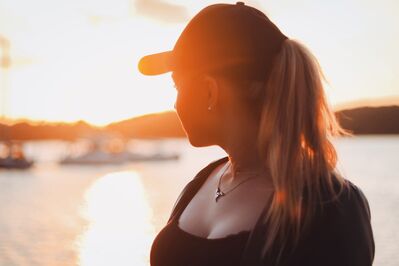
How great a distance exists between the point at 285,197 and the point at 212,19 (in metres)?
0.52

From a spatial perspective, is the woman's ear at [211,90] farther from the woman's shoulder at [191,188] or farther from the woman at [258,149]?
the woman's shoulder at [191,188]

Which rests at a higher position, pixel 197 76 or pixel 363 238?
pixel 197 76

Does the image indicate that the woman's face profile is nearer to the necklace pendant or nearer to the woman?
the woman

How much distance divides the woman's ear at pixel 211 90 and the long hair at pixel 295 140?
15cm

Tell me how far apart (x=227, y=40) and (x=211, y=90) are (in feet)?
0.48

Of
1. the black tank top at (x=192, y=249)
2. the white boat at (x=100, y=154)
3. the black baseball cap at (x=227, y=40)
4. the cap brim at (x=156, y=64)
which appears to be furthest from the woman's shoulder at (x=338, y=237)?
the white boat at (x=100, y=154)

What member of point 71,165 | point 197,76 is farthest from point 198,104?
point 71,165

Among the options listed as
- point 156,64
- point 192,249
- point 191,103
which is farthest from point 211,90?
point 192,249

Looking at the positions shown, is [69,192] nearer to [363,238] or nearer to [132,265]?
[132,265]

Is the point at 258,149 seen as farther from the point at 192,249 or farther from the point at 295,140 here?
the point at 192,249

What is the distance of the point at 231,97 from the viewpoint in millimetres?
1714

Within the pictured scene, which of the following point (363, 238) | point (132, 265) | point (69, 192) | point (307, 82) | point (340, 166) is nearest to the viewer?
point (363, 238)

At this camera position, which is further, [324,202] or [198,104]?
[198,104]

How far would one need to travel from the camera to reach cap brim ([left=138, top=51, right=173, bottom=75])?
5.80 feet
